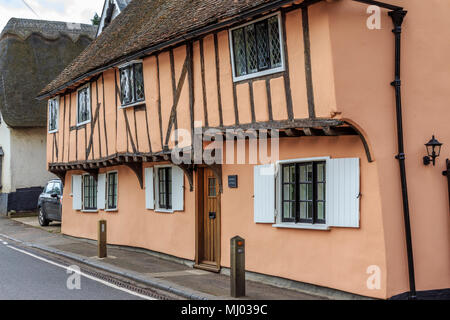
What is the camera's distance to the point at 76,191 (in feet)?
66.5

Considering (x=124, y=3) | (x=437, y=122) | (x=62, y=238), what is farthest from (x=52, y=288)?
(x=124, y=3)

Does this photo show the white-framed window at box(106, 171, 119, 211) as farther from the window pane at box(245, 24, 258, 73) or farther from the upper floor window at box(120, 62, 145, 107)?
the window pane at box(245, 24, 258, 73)

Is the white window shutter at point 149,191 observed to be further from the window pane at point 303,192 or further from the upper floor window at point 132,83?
the window pane at point 303,192

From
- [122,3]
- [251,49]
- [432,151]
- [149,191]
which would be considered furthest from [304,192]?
[122,3]

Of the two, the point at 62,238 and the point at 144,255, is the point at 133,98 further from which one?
the point at 62,238

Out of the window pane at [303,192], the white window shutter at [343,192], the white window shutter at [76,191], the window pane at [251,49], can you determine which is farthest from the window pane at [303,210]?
the white window shutter at [76,191]

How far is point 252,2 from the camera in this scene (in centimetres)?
1016

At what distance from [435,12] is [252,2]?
10.9ft

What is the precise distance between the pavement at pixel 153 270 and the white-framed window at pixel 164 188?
137 cm

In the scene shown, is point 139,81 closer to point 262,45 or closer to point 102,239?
point 102,239

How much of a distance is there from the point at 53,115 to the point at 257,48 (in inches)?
494

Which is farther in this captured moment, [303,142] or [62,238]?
[62,238]

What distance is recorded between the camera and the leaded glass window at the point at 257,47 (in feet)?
33.6

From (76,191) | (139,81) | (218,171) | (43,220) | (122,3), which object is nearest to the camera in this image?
(218,171)
